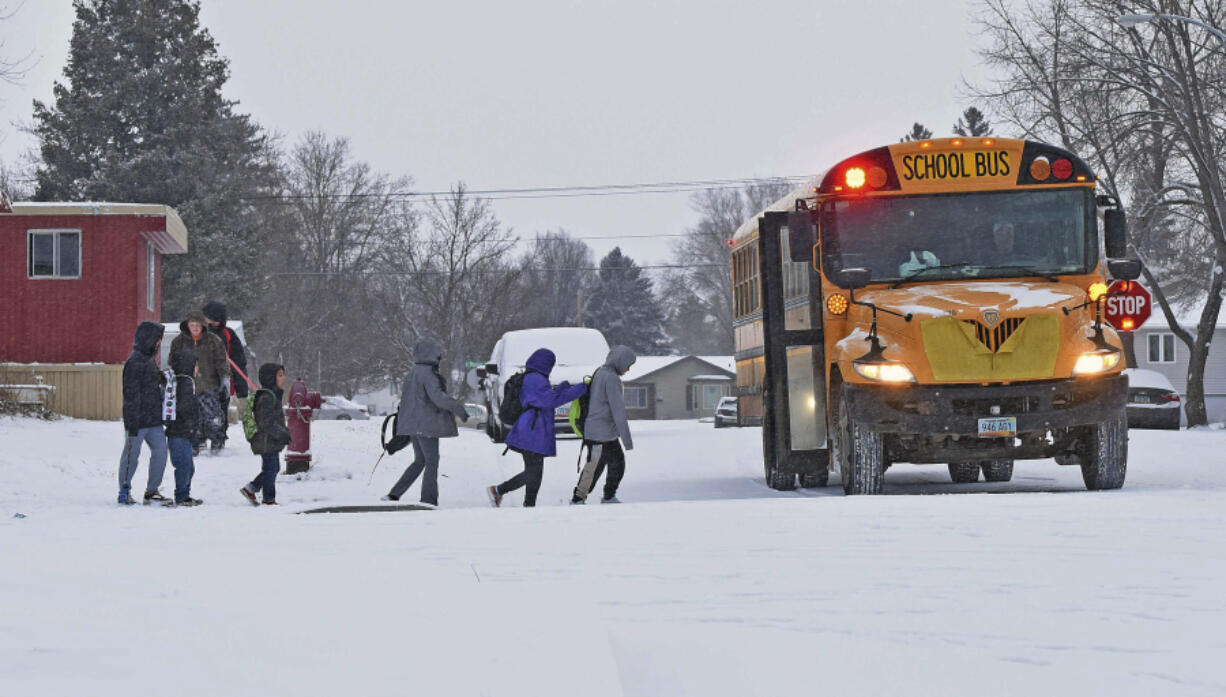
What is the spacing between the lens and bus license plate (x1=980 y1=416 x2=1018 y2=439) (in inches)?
461

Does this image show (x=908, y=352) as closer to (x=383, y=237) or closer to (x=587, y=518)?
(x=587, y=518)

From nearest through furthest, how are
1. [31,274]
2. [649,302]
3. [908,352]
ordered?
[908,352], [31,274], [649,302]

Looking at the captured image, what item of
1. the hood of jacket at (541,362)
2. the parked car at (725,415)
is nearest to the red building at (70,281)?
the hood of jacket at (541,362)

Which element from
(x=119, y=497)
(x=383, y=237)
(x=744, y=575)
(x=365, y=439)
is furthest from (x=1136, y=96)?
(x=383, y=237)

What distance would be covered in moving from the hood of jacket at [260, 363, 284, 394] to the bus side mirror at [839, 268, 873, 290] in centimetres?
519

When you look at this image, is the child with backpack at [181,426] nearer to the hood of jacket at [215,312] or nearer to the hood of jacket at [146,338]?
the hood of jacket at [146,338]

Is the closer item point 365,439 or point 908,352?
point 908,352

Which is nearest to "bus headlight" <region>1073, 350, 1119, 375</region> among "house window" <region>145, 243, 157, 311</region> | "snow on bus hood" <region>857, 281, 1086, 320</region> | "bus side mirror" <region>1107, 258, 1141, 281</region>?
"snow on bus hood" <region>857, 281, 1086, 320</region>

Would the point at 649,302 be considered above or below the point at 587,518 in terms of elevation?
above

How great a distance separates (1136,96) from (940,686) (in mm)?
32065

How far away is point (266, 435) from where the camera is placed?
12.9 m

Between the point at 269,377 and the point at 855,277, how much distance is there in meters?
5.38

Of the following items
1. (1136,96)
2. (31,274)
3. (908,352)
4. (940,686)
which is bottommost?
(940,686)

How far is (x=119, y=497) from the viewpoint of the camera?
12.4 metres
